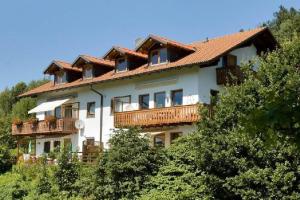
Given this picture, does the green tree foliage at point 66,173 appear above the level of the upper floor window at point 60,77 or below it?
below

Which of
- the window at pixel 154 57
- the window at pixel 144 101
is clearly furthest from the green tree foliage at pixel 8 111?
the window at pixel 154 57

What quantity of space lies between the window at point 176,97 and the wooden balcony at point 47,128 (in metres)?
9.49

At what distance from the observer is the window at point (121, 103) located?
3165 centimetres

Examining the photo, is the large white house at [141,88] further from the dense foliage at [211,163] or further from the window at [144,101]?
the dense foliage at [211,163]

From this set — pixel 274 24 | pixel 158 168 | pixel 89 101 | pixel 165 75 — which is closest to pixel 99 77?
pixel 89 101

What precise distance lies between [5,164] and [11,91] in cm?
4746

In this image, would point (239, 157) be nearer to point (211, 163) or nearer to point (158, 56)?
point (211, 163)

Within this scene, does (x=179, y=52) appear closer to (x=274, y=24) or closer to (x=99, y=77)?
(x=99, y=77)

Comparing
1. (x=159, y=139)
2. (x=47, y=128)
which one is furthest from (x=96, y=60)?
(x=159, y=139)

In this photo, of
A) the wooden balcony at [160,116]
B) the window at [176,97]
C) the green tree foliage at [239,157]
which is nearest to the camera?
the green tree foliage at [239,157]

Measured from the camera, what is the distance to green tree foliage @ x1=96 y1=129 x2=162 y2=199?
21.9 m

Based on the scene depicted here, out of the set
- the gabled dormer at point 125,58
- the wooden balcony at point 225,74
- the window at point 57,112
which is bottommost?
the window at point 57,112

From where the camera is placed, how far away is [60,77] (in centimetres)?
3819

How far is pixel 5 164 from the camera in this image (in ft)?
120
